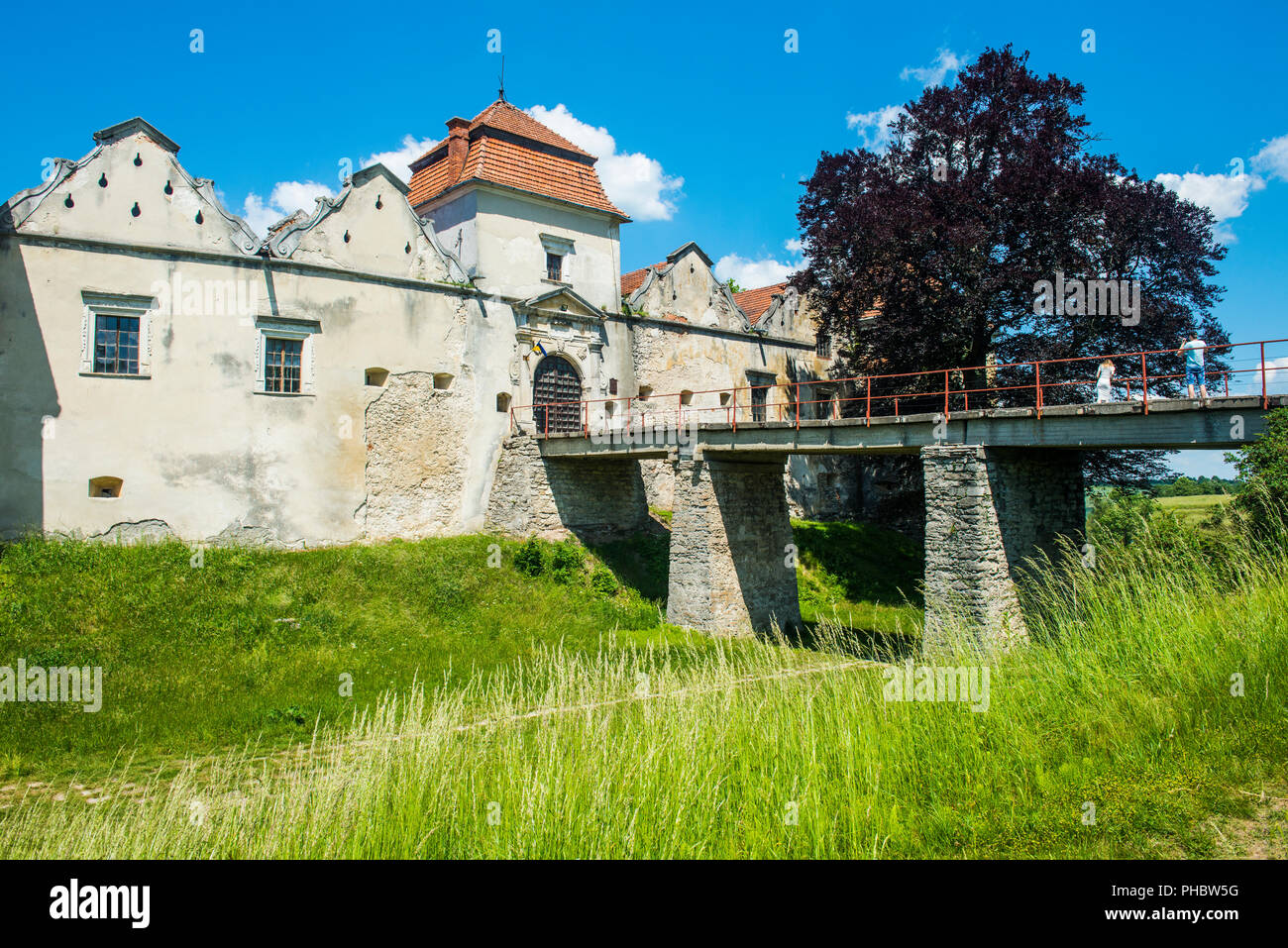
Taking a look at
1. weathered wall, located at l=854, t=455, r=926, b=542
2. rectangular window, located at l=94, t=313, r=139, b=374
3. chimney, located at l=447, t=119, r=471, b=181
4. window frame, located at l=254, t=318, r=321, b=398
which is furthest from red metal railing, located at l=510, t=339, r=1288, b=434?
rectangular window, located at l=94, t=313, r=139, b=374

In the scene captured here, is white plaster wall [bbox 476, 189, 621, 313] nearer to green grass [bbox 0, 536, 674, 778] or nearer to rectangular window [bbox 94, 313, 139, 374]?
green grass [bbox 0, 536, 674, 778]

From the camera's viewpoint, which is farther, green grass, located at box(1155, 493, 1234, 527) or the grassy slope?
green grass, located at box(1155, 493, 1234, 527)

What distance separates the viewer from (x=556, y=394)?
78.5ft

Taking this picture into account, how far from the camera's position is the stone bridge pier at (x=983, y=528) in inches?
553

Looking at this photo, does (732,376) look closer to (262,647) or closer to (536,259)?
(536,259)

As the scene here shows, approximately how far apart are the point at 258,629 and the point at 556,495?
8999 mm

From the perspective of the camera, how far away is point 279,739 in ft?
36.1

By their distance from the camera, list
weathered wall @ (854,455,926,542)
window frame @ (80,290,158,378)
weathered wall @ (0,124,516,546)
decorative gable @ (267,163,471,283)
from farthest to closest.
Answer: weathered wall @ (854,455,926,542) → decorative gable @ (267,163,471,283) → window frame @ (80,290,158,378) → weathered wall @ (0,124,516,546)

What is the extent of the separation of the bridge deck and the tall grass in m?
4.64

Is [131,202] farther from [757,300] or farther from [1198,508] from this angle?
[1198,508]

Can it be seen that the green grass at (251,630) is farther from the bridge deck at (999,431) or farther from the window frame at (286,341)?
the bridge deck at (999,431)

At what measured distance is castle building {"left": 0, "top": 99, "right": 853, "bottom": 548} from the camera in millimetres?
16781

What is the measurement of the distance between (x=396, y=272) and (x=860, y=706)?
17.4 meters
